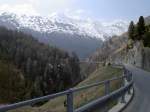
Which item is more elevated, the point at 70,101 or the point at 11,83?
the point at 70,101

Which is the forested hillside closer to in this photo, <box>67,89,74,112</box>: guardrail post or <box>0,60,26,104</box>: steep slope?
<box>0,60,26,104</box>: steep slope

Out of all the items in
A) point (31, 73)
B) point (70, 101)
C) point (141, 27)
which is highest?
point (141, 27)

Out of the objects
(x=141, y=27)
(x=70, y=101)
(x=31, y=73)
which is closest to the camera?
(x=70, y=101)

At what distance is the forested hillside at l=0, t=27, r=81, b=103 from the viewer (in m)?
142

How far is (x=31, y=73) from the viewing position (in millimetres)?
174875

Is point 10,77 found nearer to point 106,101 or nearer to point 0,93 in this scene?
point 0,93

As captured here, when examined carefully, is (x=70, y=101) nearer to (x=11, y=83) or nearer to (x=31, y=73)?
(x=11, y=83)

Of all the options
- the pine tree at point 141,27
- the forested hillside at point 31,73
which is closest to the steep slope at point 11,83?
the forested hillside at point 31,73

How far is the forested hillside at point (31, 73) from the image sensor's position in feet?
466

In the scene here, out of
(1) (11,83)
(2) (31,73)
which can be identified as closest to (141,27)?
(1) (11,83)

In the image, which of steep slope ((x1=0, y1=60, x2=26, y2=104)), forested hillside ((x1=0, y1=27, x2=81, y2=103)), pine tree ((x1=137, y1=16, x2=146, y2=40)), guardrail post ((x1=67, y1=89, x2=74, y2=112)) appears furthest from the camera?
forested hillside ((x1=0, y1=27, x2=81, y2=103))

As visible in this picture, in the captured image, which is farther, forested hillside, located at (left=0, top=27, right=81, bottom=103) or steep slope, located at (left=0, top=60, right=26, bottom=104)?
forested hillside, located at (left=0, top=27, right=81, bottom=103)

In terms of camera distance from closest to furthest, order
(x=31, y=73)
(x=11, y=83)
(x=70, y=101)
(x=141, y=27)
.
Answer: (x=70, y=101) → (x=141, y=27) → (x=11, y=83) → (x=31, y=73)

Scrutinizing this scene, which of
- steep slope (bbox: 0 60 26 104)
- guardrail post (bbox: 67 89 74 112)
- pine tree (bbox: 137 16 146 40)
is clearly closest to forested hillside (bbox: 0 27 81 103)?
steep slope (bbox: 0 60 26 104)
